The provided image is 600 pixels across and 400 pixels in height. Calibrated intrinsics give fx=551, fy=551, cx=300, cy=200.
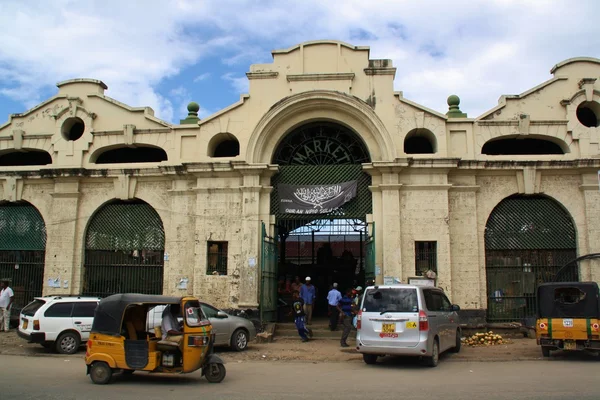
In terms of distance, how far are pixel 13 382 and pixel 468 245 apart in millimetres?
13356

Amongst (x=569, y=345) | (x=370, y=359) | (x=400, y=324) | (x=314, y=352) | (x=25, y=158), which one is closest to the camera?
(x=400, y=324)

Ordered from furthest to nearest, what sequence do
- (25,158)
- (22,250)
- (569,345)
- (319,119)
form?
1. (25,158)
2. (22,250)
3. (319,119)
4. (569,345)

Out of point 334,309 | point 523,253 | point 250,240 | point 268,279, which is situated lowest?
point 334,309

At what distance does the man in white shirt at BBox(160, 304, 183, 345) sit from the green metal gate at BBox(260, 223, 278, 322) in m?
7.49

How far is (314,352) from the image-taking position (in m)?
14.6

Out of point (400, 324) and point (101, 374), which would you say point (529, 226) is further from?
point (101, 374)

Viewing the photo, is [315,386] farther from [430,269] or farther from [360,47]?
[360,47]

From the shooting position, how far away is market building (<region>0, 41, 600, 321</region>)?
58.3 feet

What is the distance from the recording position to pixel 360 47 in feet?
61.1

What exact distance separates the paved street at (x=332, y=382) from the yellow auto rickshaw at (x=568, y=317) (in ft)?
1.66

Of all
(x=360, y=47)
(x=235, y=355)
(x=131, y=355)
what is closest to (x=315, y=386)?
(x=131, y=355)

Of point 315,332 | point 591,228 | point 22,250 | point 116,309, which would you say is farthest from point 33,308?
point 591,228

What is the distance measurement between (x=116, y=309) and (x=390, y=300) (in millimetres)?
5743

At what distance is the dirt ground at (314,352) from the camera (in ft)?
44.2
